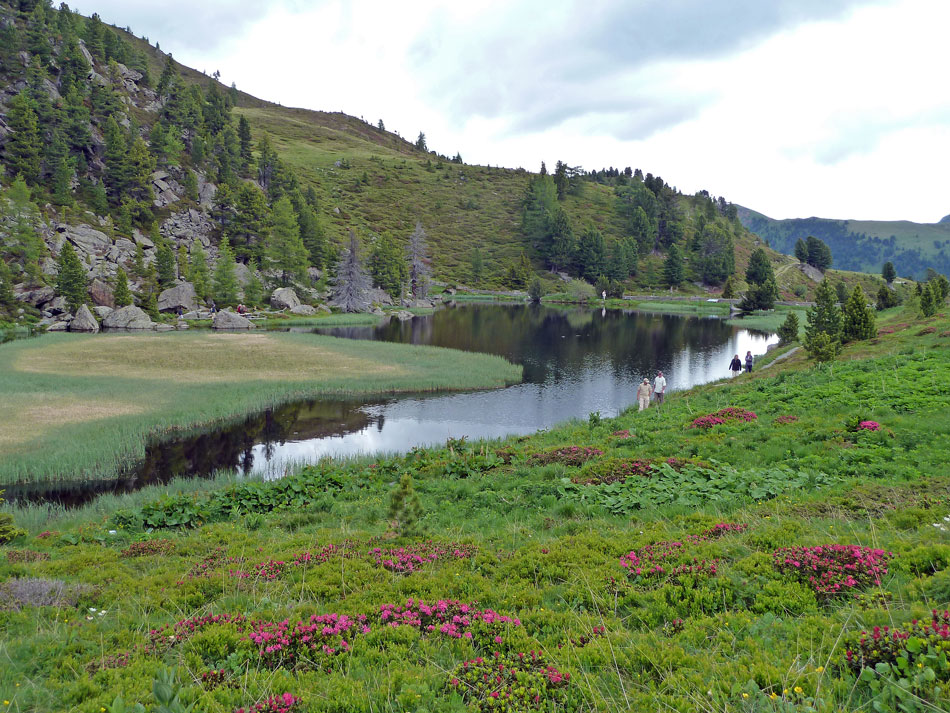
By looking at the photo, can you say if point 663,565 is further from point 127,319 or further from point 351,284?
point 351,284

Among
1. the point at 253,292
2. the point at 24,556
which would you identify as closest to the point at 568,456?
the point at 24,556

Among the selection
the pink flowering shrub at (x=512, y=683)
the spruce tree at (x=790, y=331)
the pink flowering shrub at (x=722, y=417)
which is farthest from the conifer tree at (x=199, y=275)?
the pink flowering shrub at (x=512, y=683)

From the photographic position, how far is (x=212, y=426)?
30.5 m

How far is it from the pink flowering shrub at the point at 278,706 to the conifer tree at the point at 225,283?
93.9 meters

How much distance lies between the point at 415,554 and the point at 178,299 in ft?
289

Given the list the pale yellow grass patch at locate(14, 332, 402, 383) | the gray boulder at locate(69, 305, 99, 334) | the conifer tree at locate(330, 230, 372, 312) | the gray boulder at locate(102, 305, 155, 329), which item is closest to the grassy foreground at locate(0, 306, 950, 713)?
the pale yellow grass patch at locate(14, 332, 402, 383)

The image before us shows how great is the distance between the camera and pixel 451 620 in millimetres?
7914

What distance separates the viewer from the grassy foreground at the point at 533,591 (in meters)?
6.01

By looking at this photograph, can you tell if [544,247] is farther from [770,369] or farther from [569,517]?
[569,517]

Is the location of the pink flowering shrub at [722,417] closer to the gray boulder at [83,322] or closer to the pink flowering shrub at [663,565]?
the pink flowering shrub at [663,565]

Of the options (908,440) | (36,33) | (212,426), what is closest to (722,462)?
(908,440)

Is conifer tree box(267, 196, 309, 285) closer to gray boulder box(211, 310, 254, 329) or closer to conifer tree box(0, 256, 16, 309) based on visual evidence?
gray boulder box(211, 310, 254, 329)

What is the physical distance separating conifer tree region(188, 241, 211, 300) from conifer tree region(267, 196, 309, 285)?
1613 centimetres

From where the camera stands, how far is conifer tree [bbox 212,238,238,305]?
89000 millimetres
